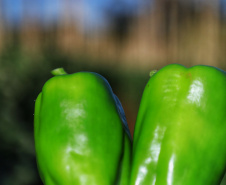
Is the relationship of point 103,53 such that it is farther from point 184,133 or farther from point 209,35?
point 184,133

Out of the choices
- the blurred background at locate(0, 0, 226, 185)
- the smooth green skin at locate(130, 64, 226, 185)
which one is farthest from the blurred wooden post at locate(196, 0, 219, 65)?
the smooth green skin at locate(130, 64, 226, 185)

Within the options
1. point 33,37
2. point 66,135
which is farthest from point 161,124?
point 33,37

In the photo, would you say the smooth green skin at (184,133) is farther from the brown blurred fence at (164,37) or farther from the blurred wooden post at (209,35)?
the blurred wooden post at (209,35)

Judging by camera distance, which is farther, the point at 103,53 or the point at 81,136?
the point at 103,53

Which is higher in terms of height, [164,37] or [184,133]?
[184,133]

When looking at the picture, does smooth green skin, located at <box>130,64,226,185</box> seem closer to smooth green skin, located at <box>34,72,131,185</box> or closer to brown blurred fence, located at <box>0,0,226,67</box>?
smooth green skin, located at <box>34,72,131,185</box>

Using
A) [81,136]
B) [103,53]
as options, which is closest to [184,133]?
[81,136]

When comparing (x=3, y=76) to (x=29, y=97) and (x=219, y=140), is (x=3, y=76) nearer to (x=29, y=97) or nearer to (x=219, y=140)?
(x=29, y=97)
